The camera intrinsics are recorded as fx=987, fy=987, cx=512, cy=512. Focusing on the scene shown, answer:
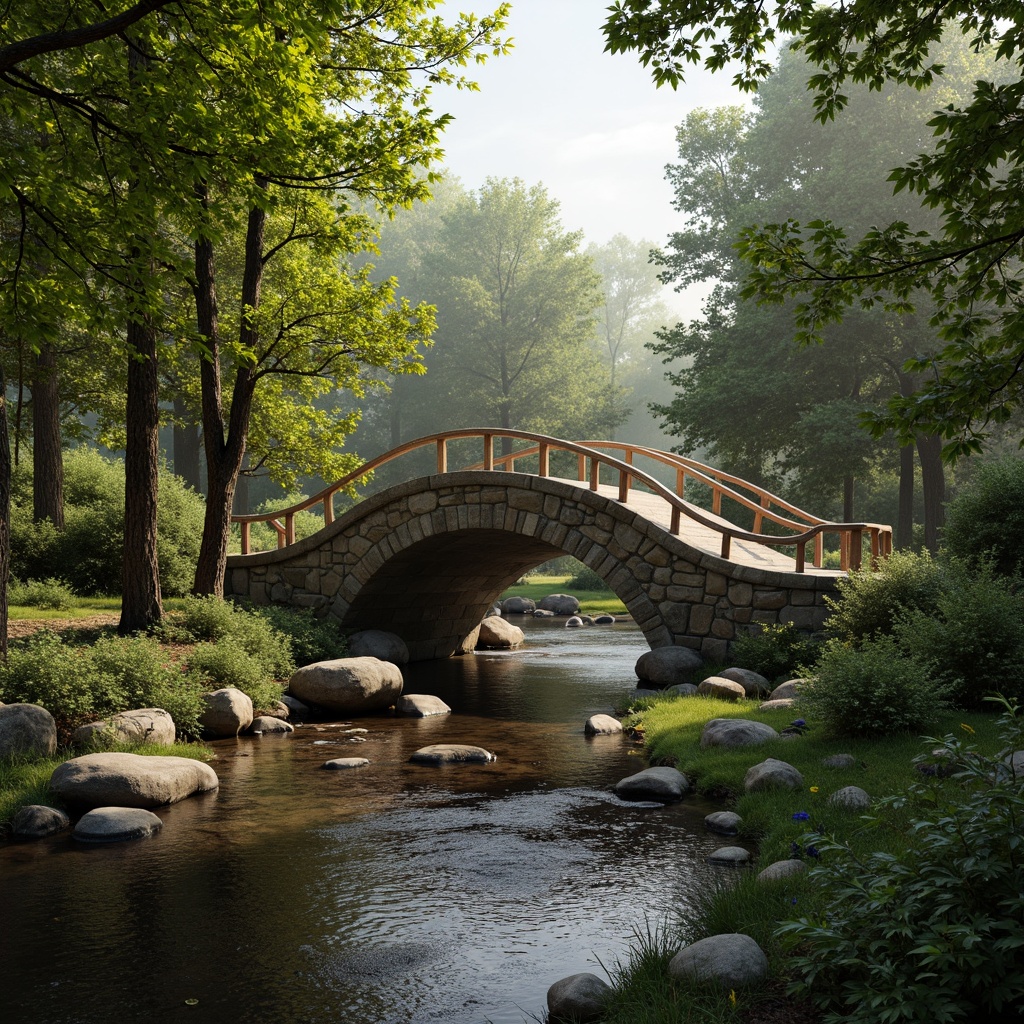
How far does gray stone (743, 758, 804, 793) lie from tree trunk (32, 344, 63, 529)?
1364 cm

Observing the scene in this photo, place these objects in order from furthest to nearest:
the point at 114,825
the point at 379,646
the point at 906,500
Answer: the point at 906,500 < the point at 379,646 < the point at 114,825

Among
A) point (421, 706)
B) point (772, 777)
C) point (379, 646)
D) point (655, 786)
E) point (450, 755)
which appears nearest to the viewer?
point (772, 777)

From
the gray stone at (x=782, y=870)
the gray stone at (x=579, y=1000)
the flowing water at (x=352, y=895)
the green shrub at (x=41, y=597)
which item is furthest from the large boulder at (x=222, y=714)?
the gray stone at (x=579, y=1000)

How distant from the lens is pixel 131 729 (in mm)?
8906

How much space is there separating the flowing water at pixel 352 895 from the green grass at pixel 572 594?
17.0m

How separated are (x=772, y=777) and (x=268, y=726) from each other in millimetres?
5922

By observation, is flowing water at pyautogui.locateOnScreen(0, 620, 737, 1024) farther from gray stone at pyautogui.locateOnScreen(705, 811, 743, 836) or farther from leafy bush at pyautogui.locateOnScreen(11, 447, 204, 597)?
leafy bush at pyautogui.locateOnScreen(11, 447, 204, 597)

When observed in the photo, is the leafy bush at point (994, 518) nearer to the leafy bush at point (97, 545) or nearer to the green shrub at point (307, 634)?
the green shrub at point (307, 634)

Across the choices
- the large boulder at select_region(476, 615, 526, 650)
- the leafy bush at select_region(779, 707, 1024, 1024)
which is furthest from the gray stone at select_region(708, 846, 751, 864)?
the large boulder at select_region(476, 615, 526, 650)

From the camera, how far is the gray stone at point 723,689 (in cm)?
1061

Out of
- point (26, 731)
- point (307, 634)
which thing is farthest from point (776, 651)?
point (26, 731)

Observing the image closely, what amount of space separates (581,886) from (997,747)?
10.4 ft

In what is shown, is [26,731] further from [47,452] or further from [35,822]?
[47,452]

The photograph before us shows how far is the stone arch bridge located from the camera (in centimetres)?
1204
